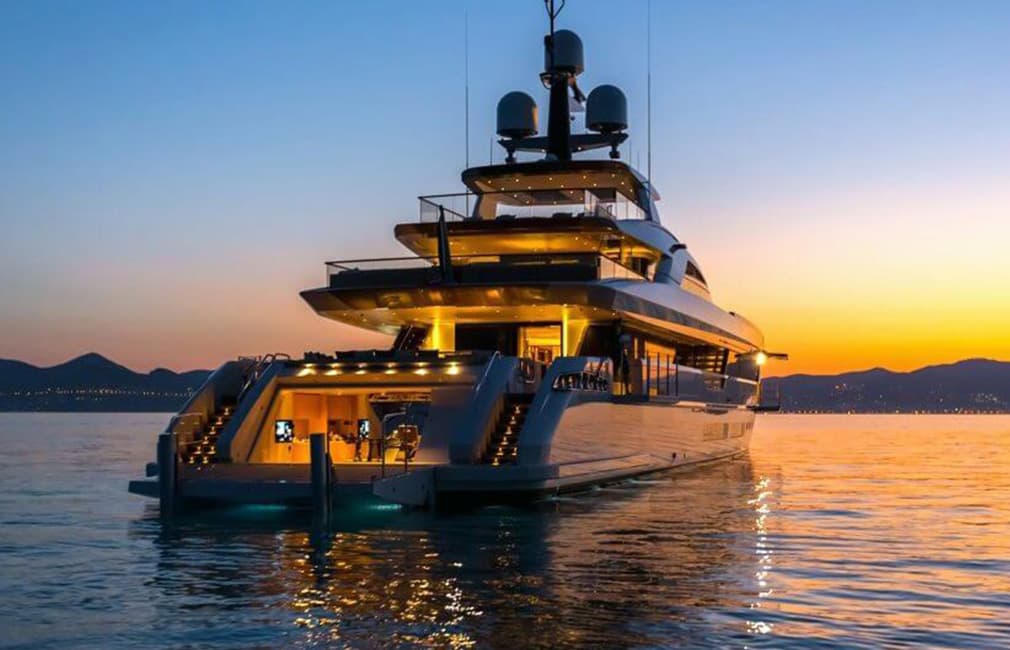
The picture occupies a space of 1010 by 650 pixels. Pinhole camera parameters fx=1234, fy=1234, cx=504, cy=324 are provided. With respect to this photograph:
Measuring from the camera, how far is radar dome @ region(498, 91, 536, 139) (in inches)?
1378

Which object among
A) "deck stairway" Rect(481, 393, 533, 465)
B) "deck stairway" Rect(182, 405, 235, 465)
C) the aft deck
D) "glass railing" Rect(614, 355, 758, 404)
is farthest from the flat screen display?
"glass railing" Rect(614, 355, 758, 404)

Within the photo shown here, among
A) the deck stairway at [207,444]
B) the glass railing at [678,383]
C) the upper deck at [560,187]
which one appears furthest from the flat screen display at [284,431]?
the upper deck at [560,187]

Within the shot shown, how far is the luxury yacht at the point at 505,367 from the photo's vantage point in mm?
19984

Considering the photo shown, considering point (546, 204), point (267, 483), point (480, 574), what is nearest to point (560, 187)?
point (546, 204)

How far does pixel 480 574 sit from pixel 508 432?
7122 mm

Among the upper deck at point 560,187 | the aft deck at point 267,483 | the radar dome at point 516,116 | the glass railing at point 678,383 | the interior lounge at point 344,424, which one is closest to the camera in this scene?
the aft deck at point 267,483

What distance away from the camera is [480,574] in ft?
45.4

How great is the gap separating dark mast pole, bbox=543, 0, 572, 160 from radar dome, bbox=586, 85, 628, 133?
670mm

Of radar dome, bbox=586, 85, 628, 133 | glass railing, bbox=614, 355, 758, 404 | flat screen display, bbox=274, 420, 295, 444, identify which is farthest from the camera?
radar dome, bbox=586, 85, 628, 133

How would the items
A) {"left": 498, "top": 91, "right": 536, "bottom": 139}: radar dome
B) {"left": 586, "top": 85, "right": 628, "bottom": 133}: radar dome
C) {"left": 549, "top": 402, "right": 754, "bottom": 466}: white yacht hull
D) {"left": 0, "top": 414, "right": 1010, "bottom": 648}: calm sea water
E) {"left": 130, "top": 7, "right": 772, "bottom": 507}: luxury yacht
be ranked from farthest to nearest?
{"left": 498, "top": 91, "right": 536, "bottom": 139}: radar dome → {"left": 586, "top": 85, "right": 628, "bottom": 133}: radar dome → {"left": 549, "top": 402, "right": 754, "bottom": 466}: white yacht hull → {"left": 130, "top": 7, "right": 772, "bottom": 507}: luxury yacht → {"left": 0, "top": 414, "right": 1010, "bottom": 648}: calm sea water

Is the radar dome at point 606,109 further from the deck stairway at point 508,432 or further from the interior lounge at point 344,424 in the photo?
the deck stairway at point 508,432

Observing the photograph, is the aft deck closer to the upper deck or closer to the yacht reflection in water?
the yacht reflection in water

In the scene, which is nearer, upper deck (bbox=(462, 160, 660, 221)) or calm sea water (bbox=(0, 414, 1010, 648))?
calm sea water (bbox=(0, 414, 1010, 648))

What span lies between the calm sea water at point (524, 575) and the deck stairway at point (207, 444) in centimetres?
120
